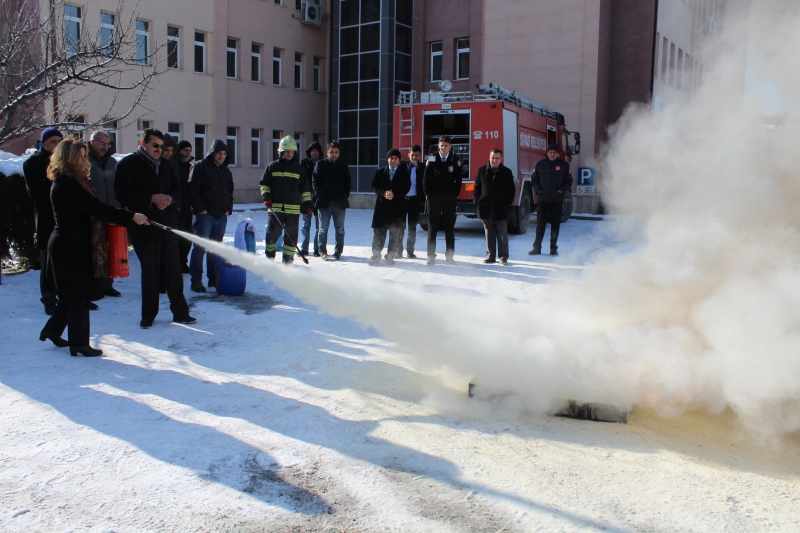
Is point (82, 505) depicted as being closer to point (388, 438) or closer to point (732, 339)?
point (388, 438)

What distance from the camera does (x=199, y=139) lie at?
1017 inches

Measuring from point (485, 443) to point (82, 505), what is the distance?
2093 millimetres

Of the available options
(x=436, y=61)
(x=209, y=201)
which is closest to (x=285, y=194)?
(x=209, y=201)

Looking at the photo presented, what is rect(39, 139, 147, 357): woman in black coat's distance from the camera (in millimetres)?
5262

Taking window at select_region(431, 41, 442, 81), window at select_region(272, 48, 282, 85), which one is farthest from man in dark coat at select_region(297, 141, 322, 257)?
window at select_region(431, 41, 442, 81)

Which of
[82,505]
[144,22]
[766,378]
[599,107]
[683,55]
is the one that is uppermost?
[144,22]

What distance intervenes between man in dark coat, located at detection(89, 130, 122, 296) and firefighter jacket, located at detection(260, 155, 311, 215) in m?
2.49

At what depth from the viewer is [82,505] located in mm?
3070

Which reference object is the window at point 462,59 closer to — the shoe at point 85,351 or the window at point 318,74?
the window at point 318,74

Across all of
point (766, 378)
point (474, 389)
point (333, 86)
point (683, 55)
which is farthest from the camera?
point (333, 86)

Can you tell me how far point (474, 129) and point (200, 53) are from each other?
14.9 m

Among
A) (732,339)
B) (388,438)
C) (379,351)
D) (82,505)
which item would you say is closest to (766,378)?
(732,339)

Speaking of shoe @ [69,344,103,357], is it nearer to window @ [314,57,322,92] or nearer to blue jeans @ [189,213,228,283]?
blue jeans @ [189,213,228,283]

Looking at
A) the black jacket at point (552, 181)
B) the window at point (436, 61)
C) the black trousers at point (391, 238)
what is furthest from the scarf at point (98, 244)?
the window at point (436, 61)
